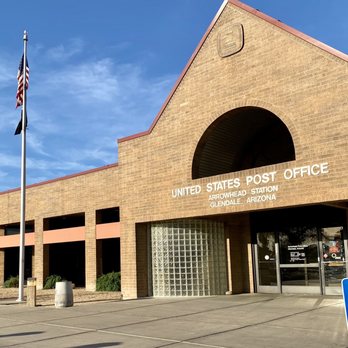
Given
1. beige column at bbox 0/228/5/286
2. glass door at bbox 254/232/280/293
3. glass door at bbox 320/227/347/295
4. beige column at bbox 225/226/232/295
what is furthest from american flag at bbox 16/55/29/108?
glass door at bbox 320/227/347/295

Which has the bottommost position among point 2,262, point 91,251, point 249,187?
point 2,262

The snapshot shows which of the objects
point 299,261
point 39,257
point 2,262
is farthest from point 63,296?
point 2,262

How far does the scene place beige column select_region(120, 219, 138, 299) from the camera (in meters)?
19.6

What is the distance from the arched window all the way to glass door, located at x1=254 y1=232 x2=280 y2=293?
310 centimetres

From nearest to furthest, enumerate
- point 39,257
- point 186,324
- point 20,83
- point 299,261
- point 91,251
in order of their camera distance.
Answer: point 186,324 < point 299,261 < point 20,83 < point 91,251 < point 39,257

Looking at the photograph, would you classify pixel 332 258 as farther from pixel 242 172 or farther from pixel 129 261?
pixel 129 261

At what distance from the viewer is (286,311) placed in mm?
13719

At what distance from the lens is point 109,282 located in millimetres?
23781

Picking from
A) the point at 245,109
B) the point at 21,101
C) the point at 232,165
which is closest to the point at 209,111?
the point at 245,109

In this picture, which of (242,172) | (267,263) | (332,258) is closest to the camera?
(242,172)

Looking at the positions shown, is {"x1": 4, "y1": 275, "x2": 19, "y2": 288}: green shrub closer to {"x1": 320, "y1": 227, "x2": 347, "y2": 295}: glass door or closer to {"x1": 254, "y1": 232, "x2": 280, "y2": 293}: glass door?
{"x1": 254, "y1": 232, "x2": 280, "y2": 293}: glass door

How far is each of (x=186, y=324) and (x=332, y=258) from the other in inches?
303

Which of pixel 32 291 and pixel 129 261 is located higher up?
pixel 129 261

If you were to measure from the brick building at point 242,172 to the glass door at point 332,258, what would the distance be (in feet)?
0.13
